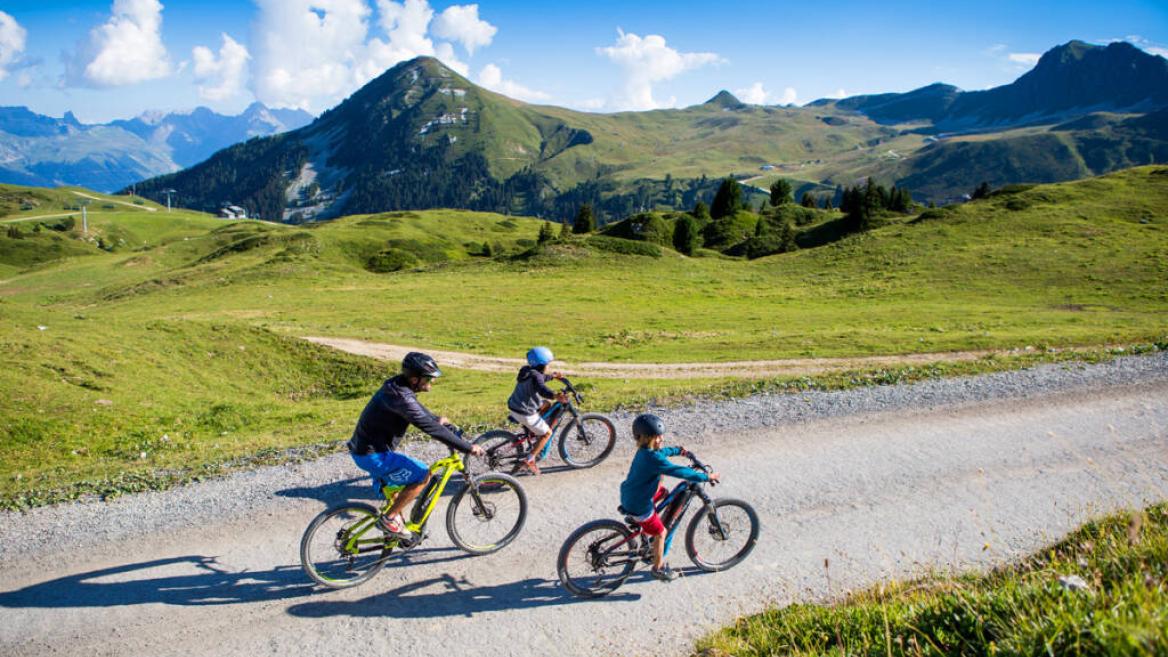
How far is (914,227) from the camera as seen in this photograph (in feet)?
242

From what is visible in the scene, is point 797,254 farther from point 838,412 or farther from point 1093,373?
point 838,412

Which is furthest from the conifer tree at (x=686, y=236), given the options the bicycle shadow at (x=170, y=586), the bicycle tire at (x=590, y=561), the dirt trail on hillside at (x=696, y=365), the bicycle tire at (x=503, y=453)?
the bicycle shadow at (x=170, y=586)

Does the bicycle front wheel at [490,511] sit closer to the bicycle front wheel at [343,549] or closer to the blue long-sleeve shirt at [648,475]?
the bicycle front wheel at [343,549]

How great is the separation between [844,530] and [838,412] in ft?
21.6

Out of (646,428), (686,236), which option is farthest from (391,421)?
(686,236)

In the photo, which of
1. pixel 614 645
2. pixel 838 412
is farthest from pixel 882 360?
pixel 614 645

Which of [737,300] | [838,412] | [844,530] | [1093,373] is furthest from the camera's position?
[737,300]

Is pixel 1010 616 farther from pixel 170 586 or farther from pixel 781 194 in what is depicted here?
pixel 781 194

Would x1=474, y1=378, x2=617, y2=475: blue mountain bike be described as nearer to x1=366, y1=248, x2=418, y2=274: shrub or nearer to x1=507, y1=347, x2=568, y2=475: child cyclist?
x1=507, y1=347, x2=568, y2=475: child cyclist

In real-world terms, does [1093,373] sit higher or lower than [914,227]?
lower

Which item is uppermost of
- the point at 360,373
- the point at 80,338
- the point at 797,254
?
the point at 797,254

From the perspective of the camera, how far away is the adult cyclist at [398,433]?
9844 millimetres

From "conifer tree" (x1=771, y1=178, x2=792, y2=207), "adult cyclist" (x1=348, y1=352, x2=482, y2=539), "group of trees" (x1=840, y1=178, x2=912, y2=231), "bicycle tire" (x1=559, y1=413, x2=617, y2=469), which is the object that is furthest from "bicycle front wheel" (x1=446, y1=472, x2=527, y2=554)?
"conifer tree" (x1=771, y1=178, x2=792, y2=207)

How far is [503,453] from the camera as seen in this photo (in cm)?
1436
